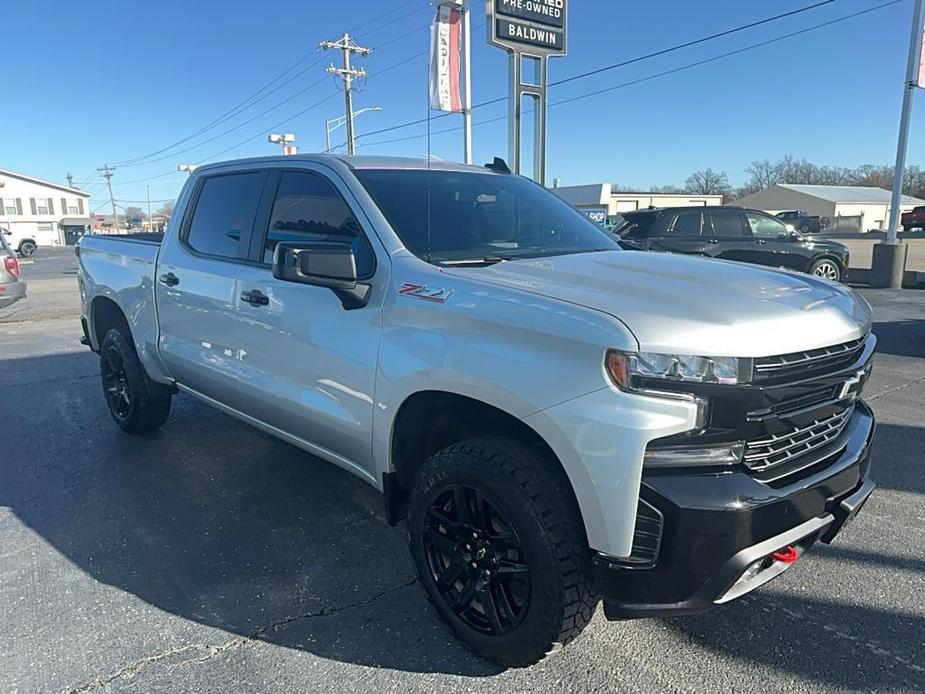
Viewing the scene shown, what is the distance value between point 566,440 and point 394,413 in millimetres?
865

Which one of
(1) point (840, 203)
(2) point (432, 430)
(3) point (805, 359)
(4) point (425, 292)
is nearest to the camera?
(3) point (805, 359)

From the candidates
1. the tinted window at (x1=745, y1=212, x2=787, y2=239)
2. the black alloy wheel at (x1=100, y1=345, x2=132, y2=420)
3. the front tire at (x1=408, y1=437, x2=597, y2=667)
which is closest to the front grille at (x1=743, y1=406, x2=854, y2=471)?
the front tire at (x1=408, y1=437, x2=597, y2=667)

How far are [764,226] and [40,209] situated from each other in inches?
3440

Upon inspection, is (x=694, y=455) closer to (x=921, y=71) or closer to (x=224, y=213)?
(x=224, y=213)

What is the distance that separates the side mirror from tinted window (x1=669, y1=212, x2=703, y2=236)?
10645 mm

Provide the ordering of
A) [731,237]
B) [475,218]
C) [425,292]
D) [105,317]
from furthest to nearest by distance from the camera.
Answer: [731,237] → [105,317] → [475,218] → [425,292]

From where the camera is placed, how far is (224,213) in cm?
397

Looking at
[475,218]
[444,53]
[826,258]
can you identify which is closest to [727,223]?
[826,258]

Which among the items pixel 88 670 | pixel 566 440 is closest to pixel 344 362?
pixel 566 440

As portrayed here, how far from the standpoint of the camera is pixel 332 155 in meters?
3.43

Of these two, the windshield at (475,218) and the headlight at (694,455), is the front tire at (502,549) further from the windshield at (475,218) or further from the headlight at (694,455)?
the windshield at (475,218)

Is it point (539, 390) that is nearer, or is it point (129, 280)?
point (539, 390)

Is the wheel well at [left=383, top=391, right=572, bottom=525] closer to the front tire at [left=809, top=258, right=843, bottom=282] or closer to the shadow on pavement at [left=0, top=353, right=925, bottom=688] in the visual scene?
the shadow on pavement at [left=0, top=353, right=925, bottom=688]

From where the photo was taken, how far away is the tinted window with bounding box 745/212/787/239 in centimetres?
1259
